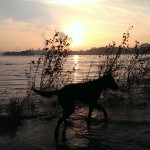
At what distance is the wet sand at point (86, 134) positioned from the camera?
7.05m

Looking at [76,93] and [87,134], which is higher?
[76,93]

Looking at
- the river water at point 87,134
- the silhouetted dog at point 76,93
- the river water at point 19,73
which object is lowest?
the river water at point 19,73

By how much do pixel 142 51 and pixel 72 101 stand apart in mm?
6774

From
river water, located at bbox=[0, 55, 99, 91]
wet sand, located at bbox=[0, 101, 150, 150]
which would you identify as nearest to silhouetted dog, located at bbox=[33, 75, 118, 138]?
wet sand, located at bbox=[0, 101, 150, 150]

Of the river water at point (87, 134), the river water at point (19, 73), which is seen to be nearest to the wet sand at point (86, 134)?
the river water at point (87, 134)

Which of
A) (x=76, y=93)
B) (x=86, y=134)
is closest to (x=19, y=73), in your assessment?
(x=76, y=93)

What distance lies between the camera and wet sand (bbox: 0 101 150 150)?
23.1 ft

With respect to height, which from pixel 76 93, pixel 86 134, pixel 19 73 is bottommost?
pixel 19 73

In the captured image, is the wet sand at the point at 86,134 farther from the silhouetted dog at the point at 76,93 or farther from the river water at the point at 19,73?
the river water at the point at 19,73

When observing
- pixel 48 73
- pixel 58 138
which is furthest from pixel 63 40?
pixel 58 138

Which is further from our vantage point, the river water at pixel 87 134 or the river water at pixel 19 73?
the river water at pixel 19 73

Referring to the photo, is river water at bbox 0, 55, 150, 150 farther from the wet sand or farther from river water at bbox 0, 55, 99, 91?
river water at bbox 0, 55, 99, 91

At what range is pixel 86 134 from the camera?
804 centimetres

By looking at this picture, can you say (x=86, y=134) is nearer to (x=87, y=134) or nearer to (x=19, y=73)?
(x=87, y=134)
